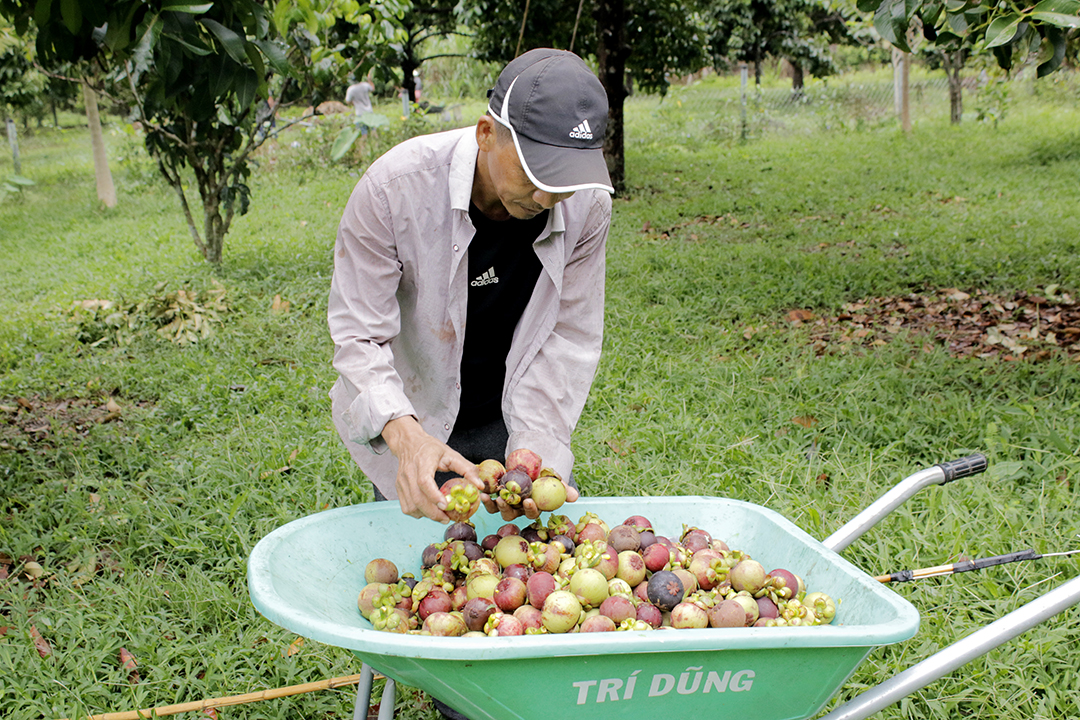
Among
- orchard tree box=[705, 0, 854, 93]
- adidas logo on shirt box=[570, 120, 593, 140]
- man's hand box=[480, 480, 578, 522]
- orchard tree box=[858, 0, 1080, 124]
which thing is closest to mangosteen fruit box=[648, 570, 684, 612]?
man's hand box=[480, 480, 578, 522]

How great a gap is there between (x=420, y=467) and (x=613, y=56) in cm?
920

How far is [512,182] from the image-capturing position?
1.96 metres

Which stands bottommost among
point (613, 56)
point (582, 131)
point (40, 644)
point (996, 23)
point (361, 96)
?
point (40, 644)

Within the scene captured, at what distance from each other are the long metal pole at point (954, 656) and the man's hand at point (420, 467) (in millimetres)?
975

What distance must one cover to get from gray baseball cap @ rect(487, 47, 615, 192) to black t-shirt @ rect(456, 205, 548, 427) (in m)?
0.42

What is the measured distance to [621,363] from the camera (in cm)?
507

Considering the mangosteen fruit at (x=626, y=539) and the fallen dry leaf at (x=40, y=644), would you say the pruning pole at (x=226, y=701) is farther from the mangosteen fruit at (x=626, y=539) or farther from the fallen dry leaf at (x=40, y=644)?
the mangosteen fruit at (x=626, y=539)

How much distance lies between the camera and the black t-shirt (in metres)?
2.36

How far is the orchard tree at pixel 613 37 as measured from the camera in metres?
10.0

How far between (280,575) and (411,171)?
3.68 feet

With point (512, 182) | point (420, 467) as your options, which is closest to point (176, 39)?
point (512, 182)

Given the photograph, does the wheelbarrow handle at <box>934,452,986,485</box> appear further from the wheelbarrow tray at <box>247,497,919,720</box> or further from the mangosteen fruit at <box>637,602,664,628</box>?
the mangosteen fruit at <box>637,602,664,628</box>

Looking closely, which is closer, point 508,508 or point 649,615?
point 649,615

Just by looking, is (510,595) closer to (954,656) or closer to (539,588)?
(539,588)
